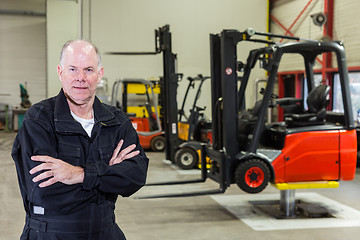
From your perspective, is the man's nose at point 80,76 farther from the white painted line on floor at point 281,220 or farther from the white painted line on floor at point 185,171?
the white painted line on floor at point 185,171

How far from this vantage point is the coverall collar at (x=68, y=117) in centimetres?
213

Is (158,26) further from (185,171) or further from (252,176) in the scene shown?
(252,176)

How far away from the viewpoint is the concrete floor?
213 inches

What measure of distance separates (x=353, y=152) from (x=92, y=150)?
471cm

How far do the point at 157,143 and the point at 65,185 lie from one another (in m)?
10.5

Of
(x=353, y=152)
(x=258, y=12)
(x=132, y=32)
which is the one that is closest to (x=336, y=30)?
(x=258, y=12)

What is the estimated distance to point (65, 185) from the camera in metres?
2.11

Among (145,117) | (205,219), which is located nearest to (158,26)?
(145,117)

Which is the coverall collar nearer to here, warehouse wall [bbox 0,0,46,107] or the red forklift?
the red forklift

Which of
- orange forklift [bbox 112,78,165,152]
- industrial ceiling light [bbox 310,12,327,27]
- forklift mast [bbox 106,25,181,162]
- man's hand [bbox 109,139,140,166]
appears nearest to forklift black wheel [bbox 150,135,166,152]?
orange forklift [bbox 112,78,165,152]

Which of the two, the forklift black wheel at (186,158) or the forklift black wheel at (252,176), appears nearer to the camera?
the forklift black wheel at (252,176)

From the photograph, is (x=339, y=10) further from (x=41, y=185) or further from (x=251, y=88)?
(x=41, y=185)

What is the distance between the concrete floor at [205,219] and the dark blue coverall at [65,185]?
3.20 meters

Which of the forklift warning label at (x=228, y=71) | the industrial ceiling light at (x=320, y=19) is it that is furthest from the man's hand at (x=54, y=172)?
the industrial ceiling light at (x=320, y=19)
